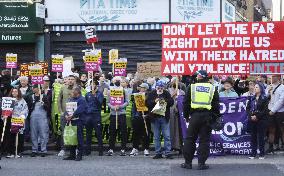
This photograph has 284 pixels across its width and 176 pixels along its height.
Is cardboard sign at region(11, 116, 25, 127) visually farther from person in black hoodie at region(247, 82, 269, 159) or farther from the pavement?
person in black hoodie at region(247, 82, 269, 159)

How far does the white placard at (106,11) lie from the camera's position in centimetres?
2455

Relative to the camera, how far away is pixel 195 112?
12344mm

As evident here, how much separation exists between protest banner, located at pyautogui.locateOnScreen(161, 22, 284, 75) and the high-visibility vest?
2.44 m

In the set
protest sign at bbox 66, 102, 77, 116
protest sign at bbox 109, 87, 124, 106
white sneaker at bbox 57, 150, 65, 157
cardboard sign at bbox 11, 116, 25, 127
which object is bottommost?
white sneaker at bbox 57, 150, 65, 157

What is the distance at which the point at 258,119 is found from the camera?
14.2 meters

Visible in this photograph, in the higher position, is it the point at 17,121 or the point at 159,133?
the point at 17,121

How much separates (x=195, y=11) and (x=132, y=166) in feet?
42.1

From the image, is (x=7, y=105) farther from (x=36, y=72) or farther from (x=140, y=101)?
(x=140, y=101)

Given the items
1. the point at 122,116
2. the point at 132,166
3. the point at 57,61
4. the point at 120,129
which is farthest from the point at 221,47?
the point at 57,61

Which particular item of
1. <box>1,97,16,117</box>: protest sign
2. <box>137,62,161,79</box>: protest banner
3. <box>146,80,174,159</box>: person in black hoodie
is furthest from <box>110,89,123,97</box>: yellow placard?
<box>137,62,161,79</box>: protest banner

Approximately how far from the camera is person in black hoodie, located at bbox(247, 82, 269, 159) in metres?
14.2

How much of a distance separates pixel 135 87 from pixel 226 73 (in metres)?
2.13

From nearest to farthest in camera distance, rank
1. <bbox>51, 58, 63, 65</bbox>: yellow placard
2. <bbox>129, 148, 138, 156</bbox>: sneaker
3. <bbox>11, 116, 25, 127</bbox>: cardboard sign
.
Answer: <bbox>11, 116, 25, 127</bbox>: cardboard sign
<bbox>129, 148, 138, 156</bbox>: sneaker
<bbox>51, 58, 63, 65</bbox>: yellow placard

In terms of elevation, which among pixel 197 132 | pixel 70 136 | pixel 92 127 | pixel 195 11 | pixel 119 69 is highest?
pixel 195 11
